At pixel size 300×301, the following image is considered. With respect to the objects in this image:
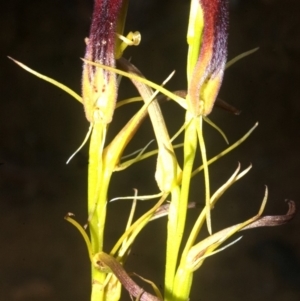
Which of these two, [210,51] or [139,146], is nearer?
[210,51]

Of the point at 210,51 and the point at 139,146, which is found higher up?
the point at 210,51

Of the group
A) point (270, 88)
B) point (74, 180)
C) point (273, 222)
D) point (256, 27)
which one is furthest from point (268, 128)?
point (273, 222)

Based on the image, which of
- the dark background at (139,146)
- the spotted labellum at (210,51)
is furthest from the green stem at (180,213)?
the dark background at (139,146)

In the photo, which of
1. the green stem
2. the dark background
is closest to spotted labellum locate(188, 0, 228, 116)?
the green stem

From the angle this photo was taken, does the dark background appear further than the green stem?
Yes

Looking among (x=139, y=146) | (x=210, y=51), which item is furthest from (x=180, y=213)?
(x=139, y=146)

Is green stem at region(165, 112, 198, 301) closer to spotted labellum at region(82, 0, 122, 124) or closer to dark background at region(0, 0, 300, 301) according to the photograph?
spotted labellum at region(82, 0, 122, 124)

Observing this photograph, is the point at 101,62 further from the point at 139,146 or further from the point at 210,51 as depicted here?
the point at 139,146

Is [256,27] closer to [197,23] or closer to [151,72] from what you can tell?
[151,72]
